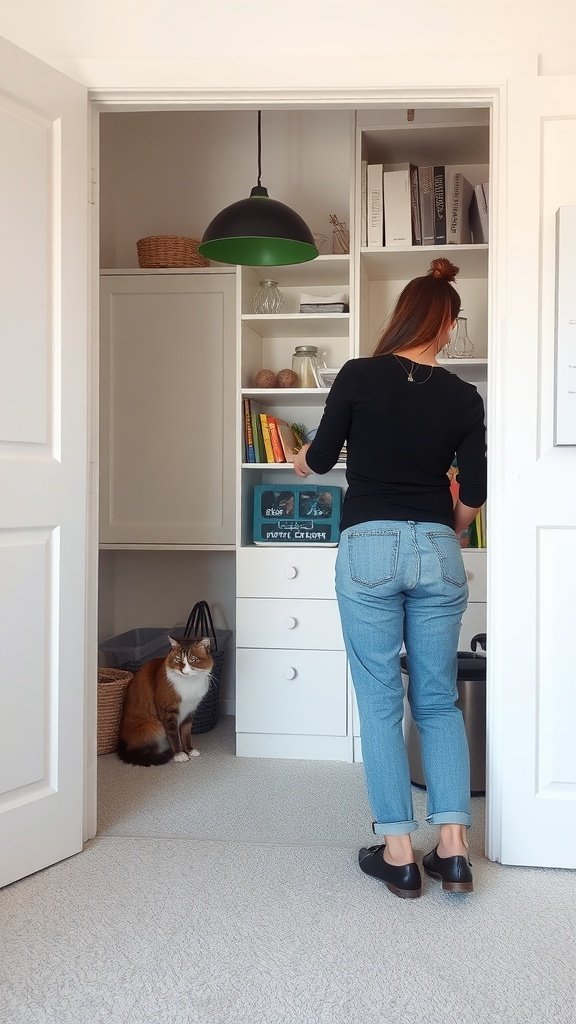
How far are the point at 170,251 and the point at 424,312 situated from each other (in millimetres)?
1851

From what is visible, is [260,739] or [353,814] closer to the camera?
[353,814]

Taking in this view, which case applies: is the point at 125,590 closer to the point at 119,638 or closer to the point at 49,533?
the point at 119,638

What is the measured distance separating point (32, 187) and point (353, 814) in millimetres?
1969

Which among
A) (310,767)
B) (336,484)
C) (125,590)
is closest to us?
(310,767)

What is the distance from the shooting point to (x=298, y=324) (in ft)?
12.0

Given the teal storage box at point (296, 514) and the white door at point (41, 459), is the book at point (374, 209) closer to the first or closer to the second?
the teal storage box at point (296, 514)

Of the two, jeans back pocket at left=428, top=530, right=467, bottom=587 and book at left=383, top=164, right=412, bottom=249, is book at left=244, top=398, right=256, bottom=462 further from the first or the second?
jeans back pocket at left=428, top=530, right=467, bottom=587

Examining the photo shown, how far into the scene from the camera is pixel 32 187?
7.40 feet

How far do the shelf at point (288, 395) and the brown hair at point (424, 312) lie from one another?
46.7 inches

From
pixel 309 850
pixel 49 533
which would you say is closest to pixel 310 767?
pixel 309 850

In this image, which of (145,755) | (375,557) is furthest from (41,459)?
(145,755)

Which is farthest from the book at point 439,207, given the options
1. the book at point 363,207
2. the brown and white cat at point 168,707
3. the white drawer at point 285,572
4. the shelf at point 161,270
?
the brown and white cat at point 168,707

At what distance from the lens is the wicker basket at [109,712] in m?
3.47

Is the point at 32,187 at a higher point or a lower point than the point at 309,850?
higher
